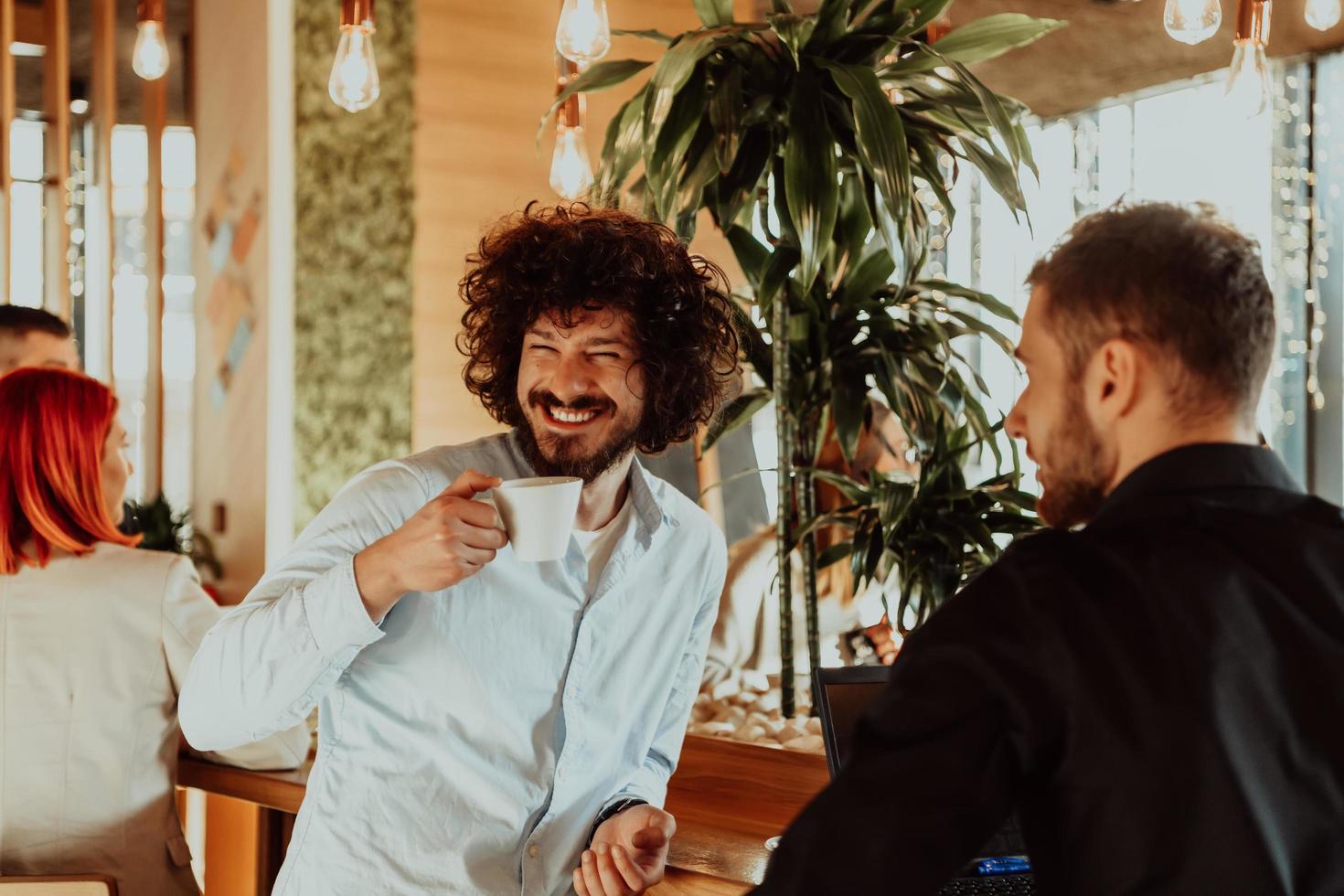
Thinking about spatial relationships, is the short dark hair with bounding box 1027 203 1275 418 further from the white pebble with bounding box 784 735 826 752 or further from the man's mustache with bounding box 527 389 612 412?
the white pebble with bounding box 784 735 826 752

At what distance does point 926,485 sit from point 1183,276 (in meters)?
1.47

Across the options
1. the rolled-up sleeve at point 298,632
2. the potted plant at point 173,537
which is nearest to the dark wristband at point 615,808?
the rolled-up sleeve at point 298,632

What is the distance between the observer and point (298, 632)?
150 centimetres

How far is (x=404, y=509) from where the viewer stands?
1645 mm

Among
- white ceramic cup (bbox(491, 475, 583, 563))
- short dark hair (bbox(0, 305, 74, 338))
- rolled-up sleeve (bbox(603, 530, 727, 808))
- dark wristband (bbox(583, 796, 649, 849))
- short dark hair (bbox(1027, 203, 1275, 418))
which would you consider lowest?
dark wristband (bbox(583, 796, 649, 849))

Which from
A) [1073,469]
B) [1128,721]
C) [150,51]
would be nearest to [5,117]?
[150,51]

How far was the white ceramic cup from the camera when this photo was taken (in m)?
1.40

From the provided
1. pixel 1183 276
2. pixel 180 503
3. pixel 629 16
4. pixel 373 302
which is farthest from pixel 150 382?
pixel 1183 276

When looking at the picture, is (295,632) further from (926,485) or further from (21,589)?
(926,485)

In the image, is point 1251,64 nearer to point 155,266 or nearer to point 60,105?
point 155,266

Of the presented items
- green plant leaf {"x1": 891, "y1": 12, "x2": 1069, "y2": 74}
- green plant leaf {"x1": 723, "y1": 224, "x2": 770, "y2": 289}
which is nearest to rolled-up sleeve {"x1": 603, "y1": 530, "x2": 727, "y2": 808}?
green plant leaf {"x1": 723, "y1": 224, "x2": 770, "y2": 289}

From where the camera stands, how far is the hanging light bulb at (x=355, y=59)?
2633 millimetres

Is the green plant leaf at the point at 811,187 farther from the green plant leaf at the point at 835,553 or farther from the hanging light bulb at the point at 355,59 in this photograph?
the hanging light bulb at the point at 355,59

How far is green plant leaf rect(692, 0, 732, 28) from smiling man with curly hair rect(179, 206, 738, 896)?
694 millimetres
